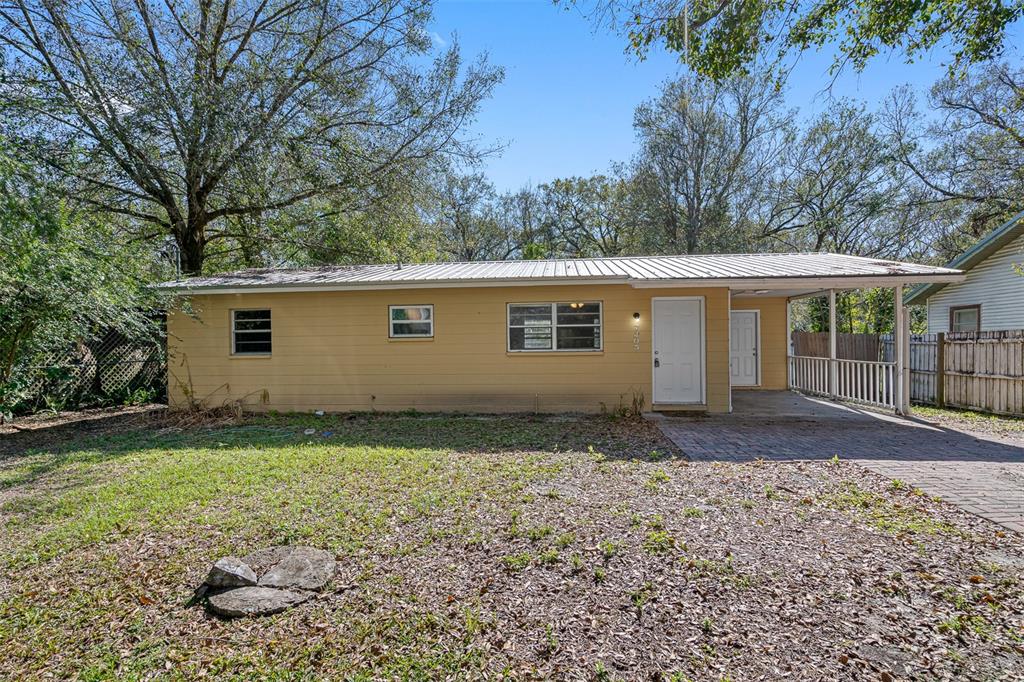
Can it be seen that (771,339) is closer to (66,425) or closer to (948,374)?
(948,374)

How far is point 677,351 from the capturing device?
936cm

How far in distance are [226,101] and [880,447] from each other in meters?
13.7

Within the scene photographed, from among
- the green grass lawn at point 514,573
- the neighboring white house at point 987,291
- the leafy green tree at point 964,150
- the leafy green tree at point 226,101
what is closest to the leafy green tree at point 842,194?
the leafy green tree at point 964,150

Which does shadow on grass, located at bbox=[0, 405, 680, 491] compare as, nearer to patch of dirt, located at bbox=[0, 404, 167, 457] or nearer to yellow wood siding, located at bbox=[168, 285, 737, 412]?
patch of dirt, located at bbox=[0, 404, 167, 457]

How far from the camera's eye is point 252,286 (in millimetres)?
9266

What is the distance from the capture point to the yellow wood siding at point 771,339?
11.8 metres

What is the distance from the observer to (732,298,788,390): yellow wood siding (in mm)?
11844

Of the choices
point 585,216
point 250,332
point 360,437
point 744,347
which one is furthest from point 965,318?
point 585,216

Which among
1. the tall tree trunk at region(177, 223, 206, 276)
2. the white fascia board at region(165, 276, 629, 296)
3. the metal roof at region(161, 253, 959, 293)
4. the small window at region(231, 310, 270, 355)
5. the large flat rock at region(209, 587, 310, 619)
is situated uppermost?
the tall tree trunk at region(177, 223, 206, 276)

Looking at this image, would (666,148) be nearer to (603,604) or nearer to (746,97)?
(746,97)

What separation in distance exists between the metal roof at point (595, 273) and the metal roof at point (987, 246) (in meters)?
3.62

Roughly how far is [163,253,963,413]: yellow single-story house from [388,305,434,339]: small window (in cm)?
2

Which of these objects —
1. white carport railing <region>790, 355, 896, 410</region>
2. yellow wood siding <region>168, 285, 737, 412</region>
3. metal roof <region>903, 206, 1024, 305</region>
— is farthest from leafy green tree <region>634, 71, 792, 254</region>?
yellow wood siding <region>168, 285, 737, 412</region>

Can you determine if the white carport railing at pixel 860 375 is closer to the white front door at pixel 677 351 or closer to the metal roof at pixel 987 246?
the white front door at pixel 677 351
